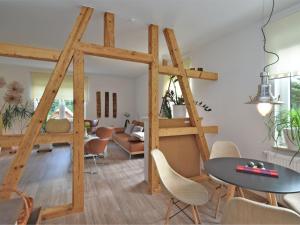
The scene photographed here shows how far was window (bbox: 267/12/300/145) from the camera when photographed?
7.38ft

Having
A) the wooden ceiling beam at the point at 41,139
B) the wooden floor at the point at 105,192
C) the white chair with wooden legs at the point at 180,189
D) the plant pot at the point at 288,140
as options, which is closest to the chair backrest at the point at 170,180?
the white chair with wooden legs at the point at 180,189

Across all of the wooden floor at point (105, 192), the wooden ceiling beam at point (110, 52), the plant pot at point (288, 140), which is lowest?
the wooden floor at point (105, 192)

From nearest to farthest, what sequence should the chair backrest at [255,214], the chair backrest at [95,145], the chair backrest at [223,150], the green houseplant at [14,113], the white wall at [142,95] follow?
the chair backrest at [255,214] < the chair backrest at [223,150] < the chair backrest at [95,145] < the green houseplant at [14,113] < the white wall at [142,95]

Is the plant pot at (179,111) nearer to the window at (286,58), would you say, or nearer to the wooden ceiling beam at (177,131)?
the wooden ceiling beam at (177,131)

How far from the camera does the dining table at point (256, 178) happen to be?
138 cm

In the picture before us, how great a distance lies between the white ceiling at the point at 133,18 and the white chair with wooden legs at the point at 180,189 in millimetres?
1872

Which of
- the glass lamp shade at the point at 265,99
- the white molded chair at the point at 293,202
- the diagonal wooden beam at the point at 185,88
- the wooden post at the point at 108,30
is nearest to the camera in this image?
the white molded chair at the point at 293,202

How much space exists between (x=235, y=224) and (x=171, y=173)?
120 cm

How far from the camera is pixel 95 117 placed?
277 inches

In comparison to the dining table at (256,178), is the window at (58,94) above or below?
above

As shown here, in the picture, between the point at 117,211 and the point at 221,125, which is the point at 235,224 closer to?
the point at 117,211

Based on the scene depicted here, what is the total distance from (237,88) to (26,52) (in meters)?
3.02

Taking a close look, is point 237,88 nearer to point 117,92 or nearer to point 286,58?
point 286,58

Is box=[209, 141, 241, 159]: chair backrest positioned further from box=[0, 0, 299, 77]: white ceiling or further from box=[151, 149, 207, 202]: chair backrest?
box=[0, 0, 299, 77]: white ceiling
